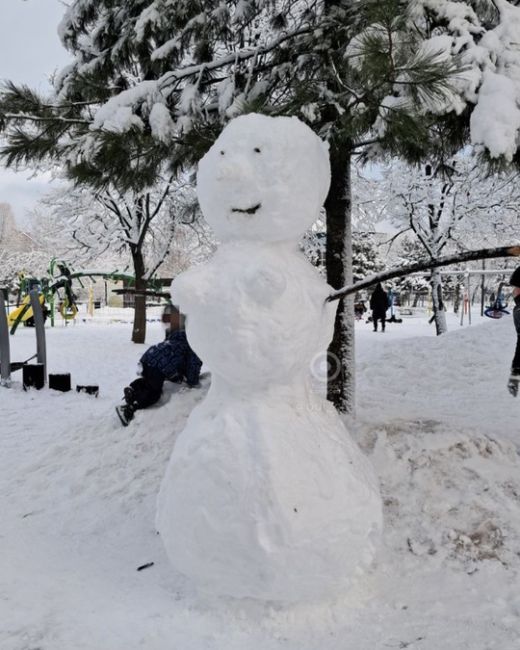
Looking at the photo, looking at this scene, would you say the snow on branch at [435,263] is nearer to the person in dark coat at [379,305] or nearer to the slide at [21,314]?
the slide at [21,314]

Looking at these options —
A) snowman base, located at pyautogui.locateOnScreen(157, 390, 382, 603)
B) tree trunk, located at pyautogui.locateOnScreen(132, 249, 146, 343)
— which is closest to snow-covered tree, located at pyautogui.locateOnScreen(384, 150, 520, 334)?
tree trunk, located at pyautogui.locateOnScreen(132, 249, 146, 343)

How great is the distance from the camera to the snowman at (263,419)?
2.09 meters

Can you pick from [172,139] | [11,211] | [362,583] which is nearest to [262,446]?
[362,583]

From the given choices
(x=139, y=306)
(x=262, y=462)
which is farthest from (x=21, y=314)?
(x=262, y=462)

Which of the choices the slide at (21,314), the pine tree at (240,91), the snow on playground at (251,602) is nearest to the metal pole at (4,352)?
the snow on playground at (251,602)

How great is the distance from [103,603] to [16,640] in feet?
1.25

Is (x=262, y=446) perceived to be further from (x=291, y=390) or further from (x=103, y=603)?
(x=103, y=603)

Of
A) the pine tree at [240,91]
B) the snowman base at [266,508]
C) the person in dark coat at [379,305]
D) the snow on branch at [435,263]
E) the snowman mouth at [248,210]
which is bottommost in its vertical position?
the snowman base at [266,508]

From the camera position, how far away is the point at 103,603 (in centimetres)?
240

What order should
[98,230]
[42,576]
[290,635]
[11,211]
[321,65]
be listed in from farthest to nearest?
1. [11,211]
2. [98,230]
3. [321,65]
4. [42,576]
5. [290,635]

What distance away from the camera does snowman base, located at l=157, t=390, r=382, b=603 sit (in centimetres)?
207

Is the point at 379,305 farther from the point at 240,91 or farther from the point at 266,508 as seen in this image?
the point at 266,508

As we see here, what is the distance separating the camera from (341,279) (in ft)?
13.7

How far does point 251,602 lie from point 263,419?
0.78 metres
